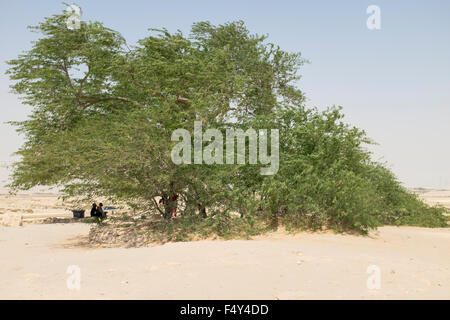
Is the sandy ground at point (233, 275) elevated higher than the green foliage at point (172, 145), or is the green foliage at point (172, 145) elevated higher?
the green foliage at point (172, 145)

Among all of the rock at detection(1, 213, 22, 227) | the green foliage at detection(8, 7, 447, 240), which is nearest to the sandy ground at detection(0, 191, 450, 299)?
the green foliage at detection(8, 7, 447, 240)

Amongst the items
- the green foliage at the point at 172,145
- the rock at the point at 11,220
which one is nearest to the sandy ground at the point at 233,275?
the green foliage at the point at 172,145

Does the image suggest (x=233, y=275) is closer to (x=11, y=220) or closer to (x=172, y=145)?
(x=172, y=145)

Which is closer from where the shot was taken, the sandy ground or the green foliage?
the sandy ground

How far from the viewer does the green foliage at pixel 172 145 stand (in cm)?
1270

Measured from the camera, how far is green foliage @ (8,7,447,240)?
12.7 meters

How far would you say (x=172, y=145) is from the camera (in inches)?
510

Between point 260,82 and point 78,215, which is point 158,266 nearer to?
point 260,82

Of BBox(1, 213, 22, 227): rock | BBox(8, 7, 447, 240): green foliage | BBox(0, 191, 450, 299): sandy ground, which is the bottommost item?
BBox(1, 213, 22, 227): rock

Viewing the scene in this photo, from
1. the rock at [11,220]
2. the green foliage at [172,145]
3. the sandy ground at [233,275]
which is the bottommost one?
the rock at [11,220]

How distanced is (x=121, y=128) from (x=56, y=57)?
325 inches

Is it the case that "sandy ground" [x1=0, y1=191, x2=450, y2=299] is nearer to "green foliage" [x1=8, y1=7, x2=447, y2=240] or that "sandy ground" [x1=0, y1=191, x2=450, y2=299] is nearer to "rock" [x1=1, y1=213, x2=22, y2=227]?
"green foliage" [x1=8, y1=7, x2=447, y2=240]

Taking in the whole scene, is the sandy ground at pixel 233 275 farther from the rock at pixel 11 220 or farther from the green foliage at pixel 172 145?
the rock at pixel 11 220

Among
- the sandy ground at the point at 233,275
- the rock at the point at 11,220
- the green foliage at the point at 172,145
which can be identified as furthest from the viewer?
the rock at the point at 11,220
